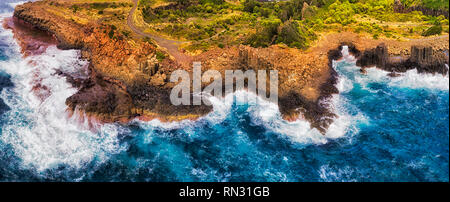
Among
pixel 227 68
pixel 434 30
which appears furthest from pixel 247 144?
pixel 434 30

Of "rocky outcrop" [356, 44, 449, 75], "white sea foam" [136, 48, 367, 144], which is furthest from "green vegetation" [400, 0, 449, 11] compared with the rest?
"white sea foam" [136, 48, 367, 144]

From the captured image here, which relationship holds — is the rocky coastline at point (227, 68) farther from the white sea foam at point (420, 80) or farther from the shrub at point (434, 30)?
the shrub at point (434, 30)

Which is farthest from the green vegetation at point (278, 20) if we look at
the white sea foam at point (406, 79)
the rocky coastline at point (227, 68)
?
the white sea foam at point (406, 79)

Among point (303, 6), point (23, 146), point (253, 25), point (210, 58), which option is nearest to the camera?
point (23, 146)

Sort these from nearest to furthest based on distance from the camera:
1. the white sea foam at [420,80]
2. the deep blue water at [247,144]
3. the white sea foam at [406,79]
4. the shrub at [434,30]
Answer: the deep blue water at [247,144] < the white sea foam at [420,80] < the white sea foam at [406,79] < the shrub at [434,30]

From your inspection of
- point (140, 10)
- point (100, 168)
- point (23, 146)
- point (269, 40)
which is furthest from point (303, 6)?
point (23, 146)

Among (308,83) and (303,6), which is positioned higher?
(303,6)
